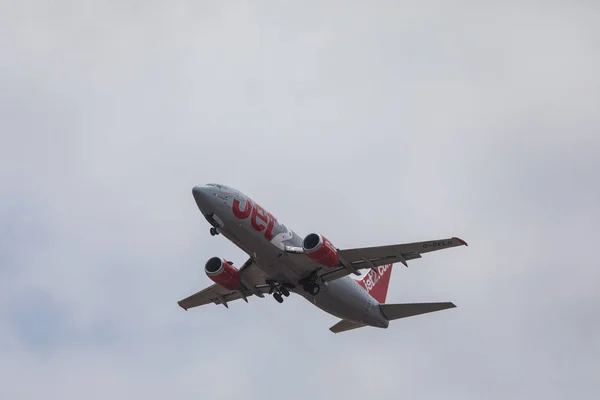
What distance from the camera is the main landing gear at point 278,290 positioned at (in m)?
60.3

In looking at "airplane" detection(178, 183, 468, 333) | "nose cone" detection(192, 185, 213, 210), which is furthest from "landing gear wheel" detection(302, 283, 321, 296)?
"nose cone" detection(192, 185, 213, 210)

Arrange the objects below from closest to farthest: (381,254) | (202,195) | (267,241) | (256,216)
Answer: (202,195)
(256,216)
(267,241)
(381,254)

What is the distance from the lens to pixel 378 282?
68.2m

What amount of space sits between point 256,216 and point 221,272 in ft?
25.9

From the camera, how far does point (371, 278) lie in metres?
67.1

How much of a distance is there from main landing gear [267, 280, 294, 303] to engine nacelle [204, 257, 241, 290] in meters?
2.82

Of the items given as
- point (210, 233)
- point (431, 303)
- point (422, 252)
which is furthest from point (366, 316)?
point (210, 233)

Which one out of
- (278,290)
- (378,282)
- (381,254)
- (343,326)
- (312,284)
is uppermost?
(381,254)

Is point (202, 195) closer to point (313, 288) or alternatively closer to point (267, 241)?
point (267, 241)

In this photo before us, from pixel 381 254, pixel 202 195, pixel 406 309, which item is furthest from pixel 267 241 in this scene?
pixel 406 309

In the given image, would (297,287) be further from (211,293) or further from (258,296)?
(211,293)

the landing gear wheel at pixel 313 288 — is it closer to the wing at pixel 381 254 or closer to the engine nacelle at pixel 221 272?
the wing at pixel 381 254

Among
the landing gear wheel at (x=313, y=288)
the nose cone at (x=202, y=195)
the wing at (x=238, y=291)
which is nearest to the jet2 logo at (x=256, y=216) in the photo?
the nose cone at (x=202, y=195)

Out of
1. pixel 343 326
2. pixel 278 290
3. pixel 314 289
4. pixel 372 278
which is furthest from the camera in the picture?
pixel 372 278
